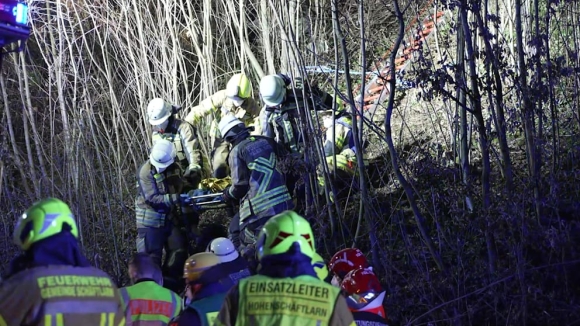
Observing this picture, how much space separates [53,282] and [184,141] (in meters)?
6.59

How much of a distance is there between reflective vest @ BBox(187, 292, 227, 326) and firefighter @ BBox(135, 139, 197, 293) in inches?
170

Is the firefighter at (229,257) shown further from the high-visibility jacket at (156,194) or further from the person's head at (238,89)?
the person's head at (238,89)

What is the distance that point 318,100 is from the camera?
9070mm

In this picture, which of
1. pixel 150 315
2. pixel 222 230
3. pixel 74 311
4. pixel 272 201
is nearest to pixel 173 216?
pixel 222 230

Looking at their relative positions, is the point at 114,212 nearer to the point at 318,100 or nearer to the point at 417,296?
the point at 318,100

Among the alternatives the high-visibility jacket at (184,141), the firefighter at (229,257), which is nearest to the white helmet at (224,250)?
the firefighter at (229,257)

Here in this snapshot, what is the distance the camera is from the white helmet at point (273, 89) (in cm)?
920

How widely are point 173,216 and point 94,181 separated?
148 centimetres

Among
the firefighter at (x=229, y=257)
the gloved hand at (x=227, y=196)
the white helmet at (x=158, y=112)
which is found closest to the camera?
the firefighter at (x=229, y=257)

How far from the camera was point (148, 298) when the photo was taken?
536cm

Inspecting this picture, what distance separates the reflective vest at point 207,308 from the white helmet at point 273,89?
15.0 ft

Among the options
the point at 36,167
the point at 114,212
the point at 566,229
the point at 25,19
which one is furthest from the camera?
the point at 36,167

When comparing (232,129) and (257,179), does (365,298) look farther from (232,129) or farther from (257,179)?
(232,129)

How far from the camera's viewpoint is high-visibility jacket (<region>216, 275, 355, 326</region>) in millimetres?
Answer: 3656
